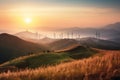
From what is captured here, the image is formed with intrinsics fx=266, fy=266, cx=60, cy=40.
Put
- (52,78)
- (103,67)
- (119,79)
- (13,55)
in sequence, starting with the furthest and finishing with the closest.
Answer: (13,55)
(103,67)
(52,78)
(119,79)

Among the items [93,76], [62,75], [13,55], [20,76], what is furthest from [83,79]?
[13,55]

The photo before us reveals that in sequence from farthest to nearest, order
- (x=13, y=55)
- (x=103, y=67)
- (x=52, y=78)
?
(x=13, y=55) → (x=103, y=67) → (x=52, y=78)

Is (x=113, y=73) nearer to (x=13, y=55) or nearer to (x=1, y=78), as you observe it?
(x=1, y=78)

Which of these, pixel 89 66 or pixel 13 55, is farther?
pixel 13 55

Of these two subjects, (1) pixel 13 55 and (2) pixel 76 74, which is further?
(1) pixel 13 55

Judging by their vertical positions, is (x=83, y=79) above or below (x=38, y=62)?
above

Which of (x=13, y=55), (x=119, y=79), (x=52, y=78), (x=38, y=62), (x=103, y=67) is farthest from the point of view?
(x=13, y=55)

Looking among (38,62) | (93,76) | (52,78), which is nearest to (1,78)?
(52,78)

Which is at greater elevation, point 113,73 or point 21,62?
point 113,73

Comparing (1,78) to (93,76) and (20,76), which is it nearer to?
(20,76)
